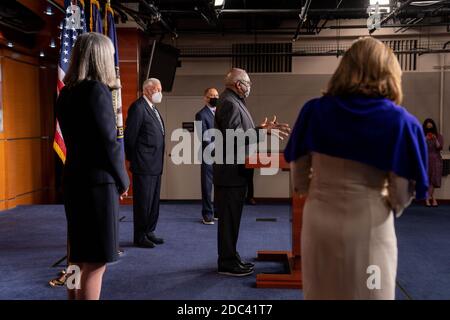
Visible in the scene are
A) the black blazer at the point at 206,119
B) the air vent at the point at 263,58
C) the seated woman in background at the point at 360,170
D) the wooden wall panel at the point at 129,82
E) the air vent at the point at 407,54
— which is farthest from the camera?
the air vent at the point at 263,58

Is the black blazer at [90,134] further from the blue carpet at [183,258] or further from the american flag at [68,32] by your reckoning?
the american flag at [68,32]

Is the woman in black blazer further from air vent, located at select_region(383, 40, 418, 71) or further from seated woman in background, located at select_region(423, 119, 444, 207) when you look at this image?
air vent, located at select_region(383, 40, 418, 71)

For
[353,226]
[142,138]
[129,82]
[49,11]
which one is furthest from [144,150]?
[129,82]

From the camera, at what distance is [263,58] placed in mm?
8539

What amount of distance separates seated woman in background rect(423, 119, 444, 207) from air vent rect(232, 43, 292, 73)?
8.55ft

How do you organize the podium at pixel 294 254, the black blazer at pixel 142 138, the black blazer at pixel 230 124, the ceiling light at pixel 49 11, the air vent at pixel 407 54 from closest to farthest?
the podium at pixel 294 254
the black blazer at pixel 230 124
the black blazer at pixel 142 138
the ceiling light at pixel 49 11
the air vent at pixel 407 54

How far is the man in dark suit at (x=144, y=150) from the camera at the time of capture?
4555mm

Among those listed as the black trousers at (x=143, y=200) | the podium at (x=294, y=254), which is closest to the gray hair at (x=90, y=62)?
the podium at (x=294, y=254)

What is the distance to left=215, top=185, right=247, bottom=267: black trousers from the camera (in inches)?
146

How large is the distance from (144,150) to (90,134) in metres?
2.47

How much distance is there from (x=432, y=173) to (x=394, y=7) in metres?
2.93

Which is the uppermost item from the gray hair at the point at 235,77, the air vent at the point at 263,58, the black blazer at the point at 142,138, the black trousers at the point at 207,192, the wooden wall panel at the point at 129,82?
the air vent at the point at 263,58

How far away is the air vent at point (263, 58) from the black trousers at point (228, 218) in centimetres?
514
